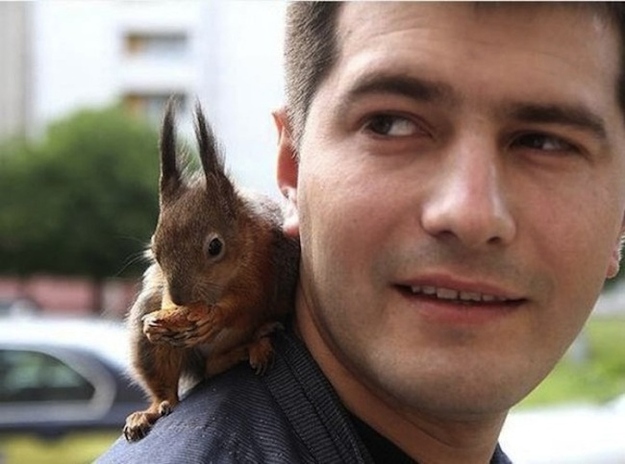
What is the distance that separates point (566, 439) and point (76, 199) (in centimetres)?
1691

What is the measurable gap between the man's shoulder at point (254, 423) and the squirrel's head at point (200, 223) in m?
0.19

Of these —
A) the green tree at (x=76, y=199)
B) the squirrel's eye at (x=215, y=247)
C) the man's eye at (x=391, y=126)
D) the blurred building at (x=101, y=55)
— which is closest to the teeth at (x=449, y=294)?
the man's eye at (x=391, y=126)

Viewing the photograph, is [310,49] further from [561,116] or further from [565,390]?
[565,390]

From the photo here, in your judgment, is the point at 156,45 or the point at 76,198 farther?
the point at 156,45

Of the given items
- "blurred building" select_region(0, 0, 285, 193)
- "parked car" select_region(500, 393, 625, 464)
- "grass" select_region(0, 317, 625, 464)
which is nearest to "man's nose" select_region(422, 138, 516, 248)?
"grass" select_region(0, 317, 625, 464)

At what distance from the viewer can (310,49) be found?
1.06 meters

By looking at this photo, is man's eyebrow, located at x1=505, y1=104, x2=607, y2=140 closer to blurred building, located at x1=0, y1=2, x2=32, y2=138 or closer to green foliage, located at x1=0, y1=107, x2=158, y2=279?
green foliage, located at x1=0, y1=107, x2=158, y2=279

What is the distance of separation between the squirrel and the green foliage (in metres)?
18.0

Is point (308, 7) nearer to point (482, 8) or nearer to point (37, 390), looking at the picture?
point (482, 8)

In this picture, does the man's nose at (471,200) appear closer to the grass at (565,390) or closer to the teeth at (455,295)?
the teeth at (455,295)

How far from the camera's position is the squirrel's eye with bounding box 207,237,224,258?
1272 mm

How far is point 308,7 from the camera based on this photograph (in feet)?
3.55

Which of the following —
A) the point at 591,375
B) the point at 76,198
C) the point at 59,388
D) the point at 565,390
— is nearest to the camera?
the point at 59,388

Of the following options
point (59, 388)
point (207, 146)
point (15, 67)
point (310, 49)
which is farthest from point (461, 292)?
point (15, 67)
